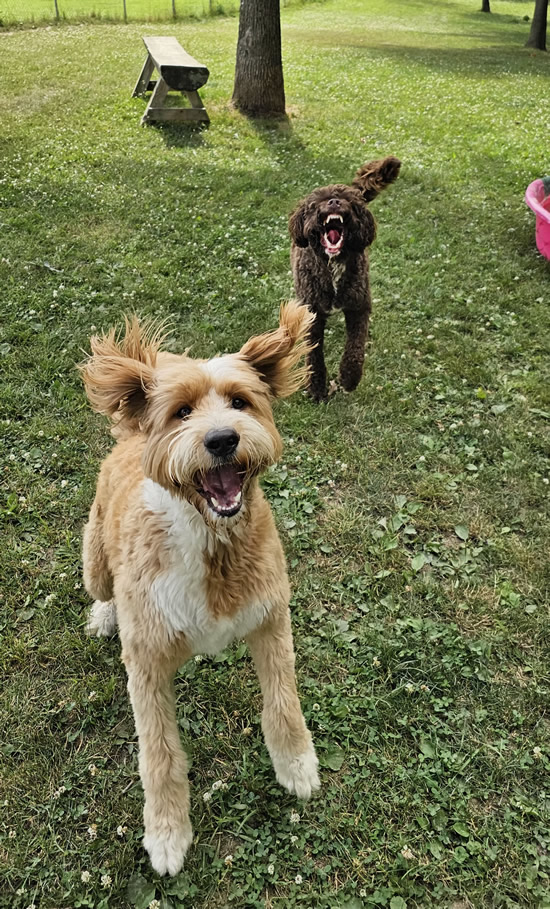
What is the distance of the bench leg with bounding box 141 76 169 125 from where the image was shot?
1109 cm

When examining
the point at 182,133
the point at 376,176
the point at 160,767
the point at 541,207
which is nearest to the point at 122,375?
the point at 160,767

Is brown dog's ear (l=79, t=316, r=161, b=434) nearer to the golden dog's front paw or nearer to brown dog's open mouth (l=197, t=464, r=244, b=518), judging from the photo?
brown dog's open mouth (l=197, t=464, r=244, b=518)

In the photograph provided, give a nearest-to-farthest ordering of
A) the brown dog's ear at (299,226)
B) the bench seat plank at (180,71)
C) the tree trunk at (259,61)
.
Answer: the brown dog's ear at (299,226) < the bench seat plank at (180,71) < the tree trunk at (259,61)

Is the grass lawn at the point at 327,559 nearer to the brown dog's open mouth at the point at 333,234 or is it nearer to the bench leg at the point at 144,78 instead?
the brown dog's open mouth at the point at 333,234

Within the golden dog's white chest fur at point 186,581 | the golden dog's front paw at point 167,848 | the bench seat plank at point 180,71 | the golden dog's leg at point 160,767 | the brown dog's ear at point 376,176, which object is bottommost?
the golden dog's front paw at point 167,848

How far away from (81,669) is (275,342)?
2074mm

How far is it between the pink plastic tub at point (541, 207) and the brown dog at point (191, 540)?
533 centimetres

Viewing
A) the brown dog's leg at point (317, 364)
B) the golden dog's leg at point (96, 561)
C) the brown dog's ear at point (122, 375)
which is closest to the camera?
the brown dog's ear at point (122, 375)

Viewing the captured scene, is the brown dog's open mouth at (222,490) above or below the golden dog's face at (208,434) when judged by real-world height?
below

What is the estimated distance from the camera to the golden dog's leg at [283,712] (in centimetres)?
270

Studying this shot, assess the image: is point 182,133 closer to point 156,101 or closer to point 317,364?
point 156,101

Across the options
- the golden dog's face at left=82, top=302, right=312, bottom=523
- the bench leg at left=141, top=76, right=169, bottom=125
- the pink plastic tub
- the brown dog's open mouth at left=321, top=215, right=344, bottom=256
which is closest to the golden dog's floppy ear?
the golden dog's face at left=82, top=302, right=312, bottom=523

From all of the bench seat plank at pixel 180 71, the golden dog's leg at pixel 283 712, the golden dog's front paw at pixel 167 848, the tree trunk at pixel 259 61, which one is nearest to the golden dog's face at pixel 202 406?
the golden dog's leg at pixel 283 712

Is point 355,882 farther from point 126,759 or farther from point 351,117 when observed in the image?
point 351,117
